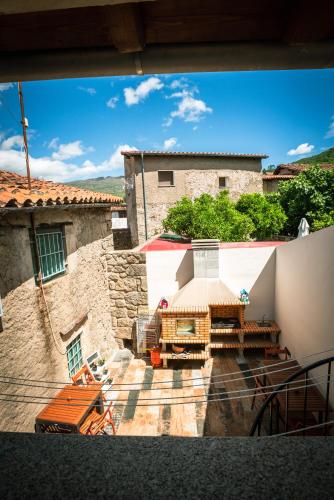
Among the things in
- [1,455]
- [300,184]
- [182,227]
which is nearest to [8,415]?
[1,455]

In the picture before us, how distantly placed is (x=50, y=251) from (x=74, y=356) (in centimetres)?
295

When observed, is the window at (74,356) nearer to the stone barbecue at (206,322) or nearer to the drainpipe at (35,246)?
the drainpipe at (35,246)

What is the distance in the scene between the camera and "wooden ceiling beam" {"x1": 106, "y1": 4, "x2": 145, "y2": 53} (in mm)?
1247

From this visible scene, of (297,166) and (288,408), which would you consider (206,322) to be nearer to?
(288,408)

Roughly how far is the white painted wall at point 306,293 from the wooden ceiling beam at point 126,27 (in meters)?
5.13

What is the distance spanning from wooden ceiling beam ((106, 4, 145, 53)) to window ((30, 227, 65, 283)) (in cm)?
495

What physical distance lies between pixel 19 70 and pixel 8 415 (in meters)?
5.28

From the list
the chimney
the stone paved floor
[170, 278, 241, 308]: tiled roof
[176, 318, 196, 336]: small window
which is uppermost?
the chimney

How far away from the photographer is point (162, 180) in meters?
16.7

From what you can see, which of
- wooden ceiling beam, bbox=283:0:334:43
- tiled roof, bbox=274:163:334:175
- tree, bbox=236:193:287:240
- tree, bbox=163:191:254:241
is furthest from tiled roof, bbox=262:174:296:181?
wooden ceiling beam, bbox=283:0:334:43

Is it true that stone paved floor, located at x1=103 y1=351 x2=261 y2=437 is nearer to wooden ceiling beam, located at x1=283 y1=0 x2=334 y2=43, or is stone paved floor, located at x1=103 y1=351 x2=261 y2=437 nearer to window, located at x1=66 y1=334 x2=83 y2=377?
window, located at x1=66 y1=334 x2=83 y2=377

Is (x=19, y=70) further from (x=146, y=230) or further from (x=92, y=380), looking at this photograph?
(x=146, y=230)

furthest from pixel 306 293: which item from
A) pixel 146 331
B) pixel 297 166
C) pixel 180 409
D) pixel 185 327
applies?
pixel 297 166

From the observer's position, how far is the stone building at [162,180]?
16281 millimetres
